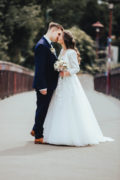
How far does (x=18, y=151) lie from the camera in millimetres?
6562

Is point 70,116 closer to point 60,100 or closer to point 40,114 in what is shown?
point 60,100

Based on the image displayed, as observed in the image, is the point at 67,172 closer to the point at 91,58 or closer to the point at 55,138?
the point at 55,138

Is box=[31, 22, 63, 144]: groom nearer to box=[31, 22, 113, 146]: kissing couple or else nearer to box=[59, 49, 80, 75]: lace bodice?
box=[31, 22, 113, 146]: kissing couple

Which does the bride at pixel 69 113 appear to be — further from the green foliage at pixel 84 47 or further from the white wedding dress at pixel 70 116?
the green foliage at pixel 84 47

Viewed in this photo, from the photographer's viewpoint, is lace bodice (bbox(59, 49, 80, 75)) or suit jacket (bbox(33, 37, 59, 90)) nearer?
suit jacket (bbox(33, 37, 59, 90))

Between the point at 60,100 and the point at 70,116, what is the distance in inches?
11.5

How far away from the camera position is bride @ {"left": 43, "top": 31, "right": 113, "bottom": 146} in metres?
7.15

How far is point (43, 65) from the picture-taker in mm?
7035

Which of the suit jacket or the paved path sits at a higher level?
the suit jacket

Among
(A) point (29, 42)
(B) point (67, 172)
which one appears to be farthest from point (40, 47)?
(A) point (29, 42)

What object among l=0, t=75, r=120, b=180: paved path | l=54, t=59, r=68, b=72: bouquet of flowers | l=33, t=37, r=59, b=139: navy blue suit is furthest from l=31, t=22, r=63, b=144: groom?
l=0, t=75, r=120, b=180: paved path

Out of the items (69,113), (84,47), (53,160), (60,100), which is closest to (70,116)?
(69,113)

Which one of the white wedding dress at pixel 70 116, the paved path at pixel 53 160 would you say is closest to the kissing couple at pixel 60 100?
the white wedding dress at pixel 70 116

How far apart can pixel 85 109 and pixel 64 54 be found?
87 cm
